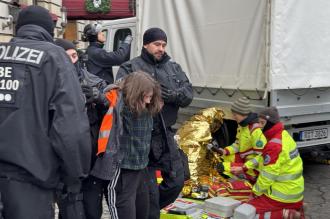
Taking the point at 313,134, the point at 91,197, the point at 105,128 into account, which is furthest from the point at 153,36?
the point at 313,134

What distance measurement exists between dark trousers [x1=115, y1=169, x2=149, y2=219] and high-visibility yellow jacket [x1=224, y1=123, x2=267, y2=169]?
150 centimetres

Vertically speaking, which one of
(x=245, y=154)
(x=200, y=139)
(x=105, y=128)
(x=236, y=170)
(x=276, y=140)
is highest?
(x=105, y=128)

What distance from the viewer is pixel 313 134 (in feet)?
17.9

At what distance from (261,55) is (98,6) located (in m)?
11.9

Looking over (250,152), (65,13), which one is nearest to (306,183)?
(250,152)

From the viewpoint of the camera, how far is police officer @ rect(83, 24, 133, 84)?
5.43 m

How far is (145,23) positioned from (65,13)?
36.9 feet

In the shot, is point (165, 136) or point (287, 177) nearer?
point (165, 136)

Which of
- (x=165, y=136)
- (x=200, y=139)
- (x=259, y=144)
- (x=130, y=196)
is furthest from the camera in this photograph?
(x=200, y=139)

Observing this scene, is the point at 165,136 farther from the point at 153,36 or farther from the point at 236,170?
the point at 236,170

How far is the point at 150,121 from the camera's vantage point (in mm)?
3320

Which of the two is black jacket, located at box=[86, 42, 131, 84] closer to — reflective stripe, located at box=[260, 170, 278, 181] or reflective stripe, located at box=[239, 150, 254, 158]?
reflective stripe, located at box=[239, 150, 254, 158]

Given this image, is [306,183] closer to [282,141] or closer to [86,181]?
[282,141]

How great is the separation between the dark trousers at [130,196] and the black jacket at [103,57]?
2346 millimetres
